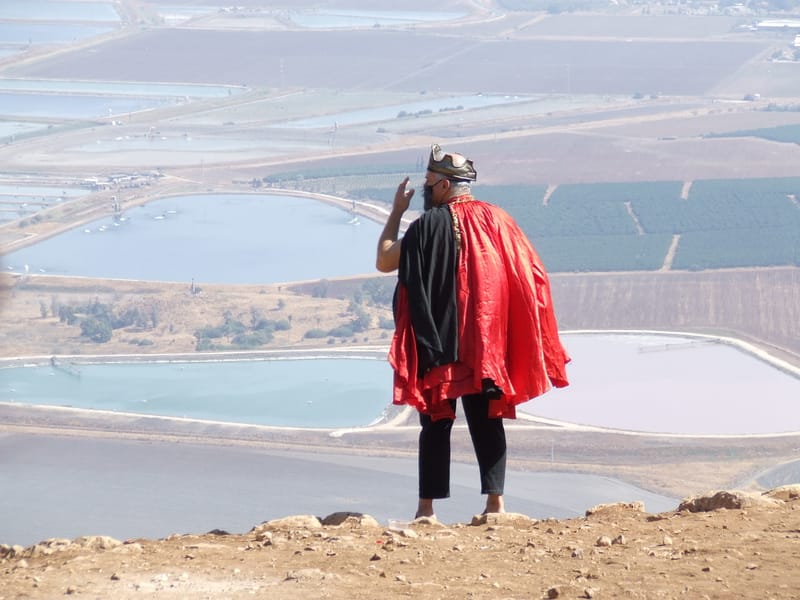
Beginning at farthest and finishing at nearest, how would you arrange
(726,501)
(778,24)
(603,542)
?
(778,24)
(726,501)
(603,542)

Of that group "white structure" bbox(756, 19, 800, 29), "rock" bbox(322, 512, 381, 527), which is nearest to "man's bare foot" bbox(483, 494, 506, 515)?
"rock" bbox(322, 512, 381, 527)

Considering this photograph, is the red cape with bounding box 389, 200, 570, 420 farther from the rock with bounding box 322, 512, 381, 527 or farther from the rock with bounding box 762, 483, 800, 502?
the rock with bounding box 762, 483, 800, 502

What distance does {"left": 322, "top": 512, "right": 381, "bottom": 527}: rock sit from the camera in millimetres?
4629

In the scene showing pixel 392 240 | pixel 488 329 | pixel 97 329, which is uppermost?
pixel 392 240

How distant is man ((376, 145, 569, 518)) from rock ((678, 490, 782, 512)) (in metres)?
0.61

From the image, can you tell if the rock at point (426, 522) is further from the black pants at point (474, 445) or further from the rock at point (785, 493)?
the rock at point (785, 493)

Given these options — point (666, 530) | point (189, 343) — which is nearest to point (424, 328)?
point (666, 530)

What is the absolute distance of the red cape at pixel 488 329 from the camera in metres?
4.47

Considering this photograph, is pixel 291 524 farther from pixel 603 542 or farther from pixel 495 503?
pixel 603 542

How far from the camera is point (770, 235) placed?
4631cm

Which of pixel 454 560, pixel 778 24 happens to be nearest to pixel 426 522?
pixel 454 560

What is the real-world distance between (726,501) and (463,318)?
1.01 m

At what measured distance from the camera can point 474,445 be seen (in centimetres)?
463

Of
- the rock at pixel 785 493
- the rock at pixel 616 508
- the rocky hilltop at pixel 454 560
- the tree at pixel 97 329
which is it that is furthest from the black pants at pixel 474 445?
the tree at pixel 97 329
